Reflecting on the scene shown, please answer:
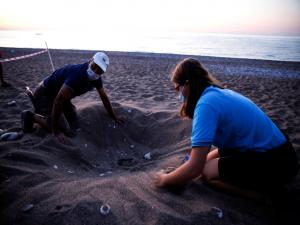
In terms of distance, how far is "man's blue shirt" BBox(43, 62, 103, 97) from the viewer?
3452 millimetres

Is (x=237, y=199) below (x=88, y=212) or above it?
below

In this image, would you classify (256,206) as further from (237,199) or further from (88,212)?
(88,212)

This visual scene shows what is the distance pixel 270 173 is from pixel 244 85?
19.9 ft

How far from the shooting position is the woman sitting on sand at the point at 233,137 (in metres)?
2.07

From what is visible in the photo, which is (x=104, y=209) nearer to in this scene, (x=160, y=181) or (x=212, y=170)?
(x=160, y=181)

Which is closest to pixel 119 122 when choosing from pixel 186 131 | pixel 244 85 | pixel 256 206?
pixel 186 131

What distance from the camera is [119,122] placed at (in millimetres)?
4387

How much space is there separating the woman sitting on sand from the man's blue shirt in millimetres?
1703

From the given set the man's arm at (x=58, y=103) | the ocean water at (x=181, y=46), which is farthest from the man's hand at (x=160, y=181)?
the ocean water at (x=181, y=46)

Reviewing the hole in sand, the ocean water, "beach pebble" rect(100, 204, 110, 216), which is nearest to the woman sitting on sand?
"beach pebble" rect(100, 204, 110, 216)

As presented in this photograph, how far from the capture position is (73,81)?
11.2 feet

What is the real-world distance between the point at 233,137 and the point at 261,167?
35 cm

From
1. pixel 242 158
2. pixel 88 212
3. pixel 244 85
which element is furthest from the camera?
pixel 244 85

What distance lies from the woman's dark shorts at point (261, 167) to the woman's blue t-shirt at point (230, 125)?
6 cm
